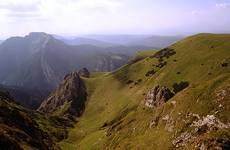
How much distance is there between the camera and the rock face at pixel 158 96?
134 m

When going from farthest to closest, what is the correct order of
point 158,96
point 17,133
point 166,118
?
point 158,96, point 17,133, point 166,118

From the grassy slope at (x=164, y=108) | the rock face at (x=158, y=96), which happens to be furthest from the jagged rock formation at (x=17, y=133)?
the rock face at (x=158, y=96)

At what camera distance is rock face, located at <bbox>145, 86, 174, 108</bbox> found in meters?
134

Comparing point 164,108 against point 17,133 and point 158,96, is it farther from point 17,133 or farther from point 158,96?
point 17,133

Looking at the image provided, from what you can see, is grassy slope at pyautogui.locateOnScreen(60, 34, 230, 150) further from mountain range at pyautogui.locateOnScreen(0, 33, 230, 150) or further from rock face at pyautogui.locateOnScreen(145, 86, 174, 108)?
rock face at pyautogui.locateOnScreen(145, 86, 174, 108)

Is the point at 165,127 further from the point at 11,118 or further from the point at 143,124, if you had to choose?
the point at 11,118

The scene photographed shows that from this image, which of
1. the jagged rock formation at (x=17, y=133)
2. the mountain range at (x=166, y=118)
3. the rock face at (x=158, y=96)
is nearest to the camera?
the mountain range at (x=166, y=118)

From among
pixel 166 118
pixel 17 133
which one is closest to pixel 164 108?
pixel 166 118

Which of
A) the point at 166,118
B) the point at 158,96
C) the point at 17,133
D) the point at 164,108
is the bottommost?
the point at 17,133

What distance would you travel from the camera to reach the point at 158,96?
139625 mm

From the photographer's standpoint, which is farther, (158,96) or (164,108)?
(158,96)

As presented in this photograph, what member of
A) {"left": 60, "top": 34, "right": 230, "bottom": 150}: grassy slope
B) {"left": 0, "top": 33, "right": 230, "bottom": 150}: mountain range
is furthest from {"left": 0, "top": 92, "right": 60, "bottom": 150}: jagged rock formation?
{"left": 60, "top": 34, "right": 230, "bottom": 150}: grassy slope

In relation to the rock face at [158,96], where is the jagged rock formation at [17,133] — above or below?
below

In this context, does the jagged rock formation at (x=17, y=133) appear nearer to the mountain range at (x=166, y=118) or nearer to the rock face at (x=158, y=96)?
the mountain range at (x=166, y=118)
